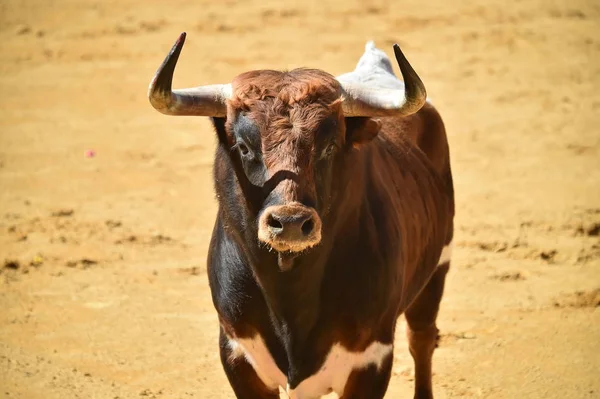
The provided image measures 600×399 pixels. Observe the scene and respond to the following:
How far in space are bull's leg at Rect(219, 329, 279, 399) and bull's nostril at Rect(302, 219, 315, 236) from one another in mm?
963

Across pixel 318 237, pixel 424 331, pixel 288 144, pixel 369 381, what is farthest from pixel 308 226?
pixel 424 331

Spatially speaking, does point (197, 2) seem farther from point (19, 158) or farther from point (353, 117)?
point (353, 117)

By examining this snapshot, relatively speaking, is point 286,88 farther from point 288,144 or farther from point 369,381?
point 369,381

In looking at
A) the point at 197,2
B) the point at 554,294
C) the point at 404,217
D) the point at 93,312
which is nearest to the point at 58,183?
the point at 93,312

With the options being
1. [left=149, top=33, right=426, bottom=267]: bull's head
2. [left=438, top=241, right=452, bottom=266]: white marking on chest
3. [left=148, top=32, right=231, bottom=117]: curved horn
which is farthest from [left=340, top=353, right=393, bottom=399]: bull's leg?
[left=438, top=241, right=452, bottom=266]: white marking on chest

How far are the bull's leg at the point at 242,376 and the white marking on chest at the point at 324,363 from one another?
21 millimetres

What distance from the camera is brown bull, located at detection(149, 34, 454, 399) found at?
377 cm

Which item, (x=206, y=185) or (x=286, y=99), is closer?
(x=286, y=99)

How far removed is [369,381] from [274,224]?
3.16 feet

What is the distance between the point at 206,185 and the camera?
9.08m

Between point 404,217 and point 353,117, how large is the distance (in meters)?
0.74

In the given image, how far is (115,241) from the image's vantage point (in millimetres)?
7844

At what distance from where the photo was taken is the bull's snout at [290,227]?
11.4 feet

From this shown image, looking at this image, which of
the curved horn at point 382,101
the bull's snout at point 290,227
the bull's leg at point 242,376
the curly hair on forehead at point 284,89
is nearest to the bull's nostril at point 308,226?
the bull's snout at point 290,227
